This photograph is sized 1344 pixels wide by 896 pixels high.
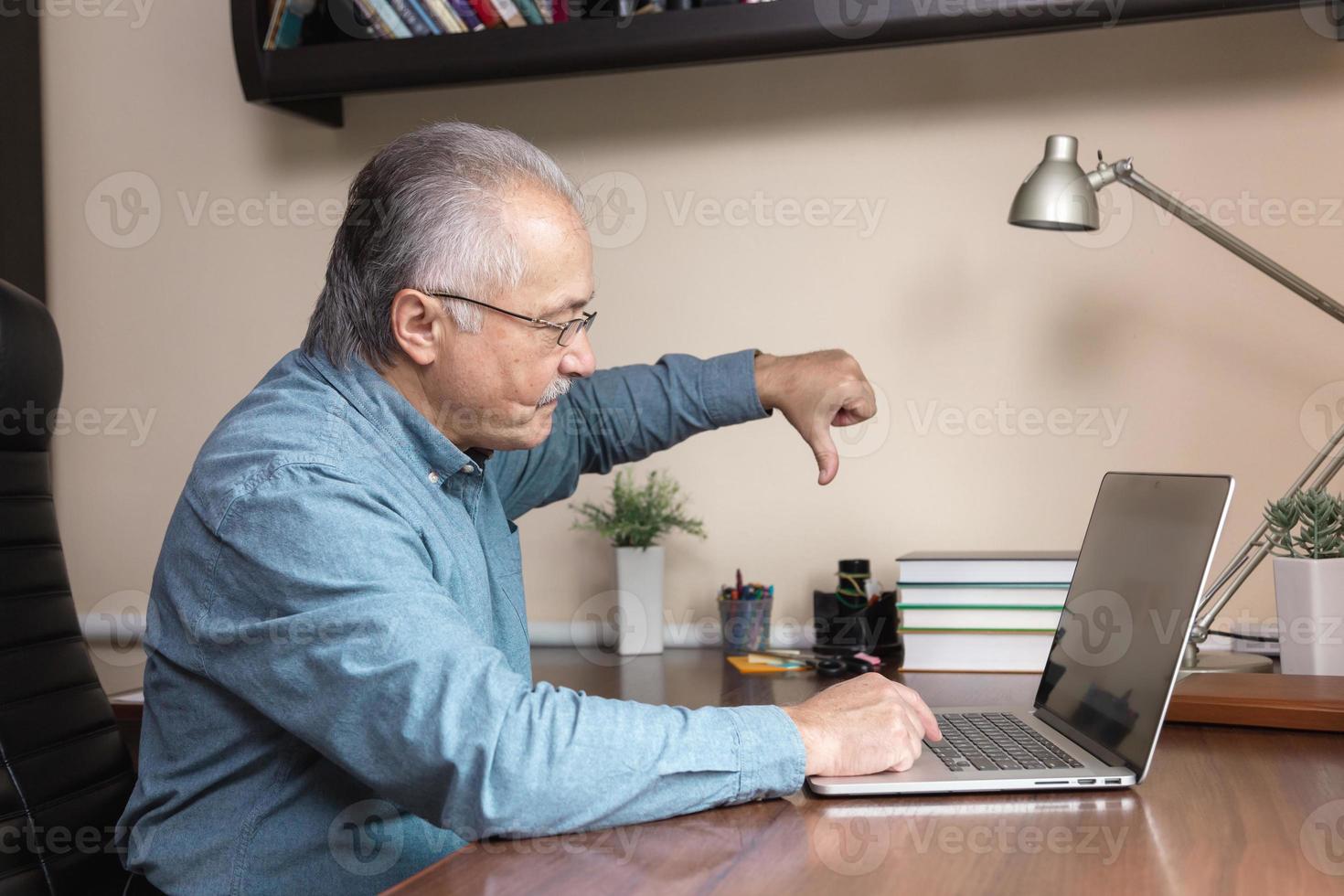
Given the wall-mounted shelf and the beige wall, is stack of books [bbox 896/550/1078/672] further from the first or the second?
the wall-mounted shelf

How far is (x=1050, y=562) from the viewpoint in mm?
1652

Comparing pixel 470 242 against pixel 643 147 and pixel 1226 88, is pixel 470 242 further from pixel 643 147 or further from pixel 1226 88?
pixel 1226 88

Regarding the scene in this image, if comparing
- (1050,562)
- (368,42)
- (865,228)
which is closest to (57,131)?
(368,42)

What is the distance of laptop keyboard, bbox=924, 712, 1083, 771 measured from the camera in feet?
3.43

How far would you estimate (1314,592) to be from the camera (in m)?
1.41

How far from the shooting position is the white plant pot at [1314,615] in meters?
1.41
